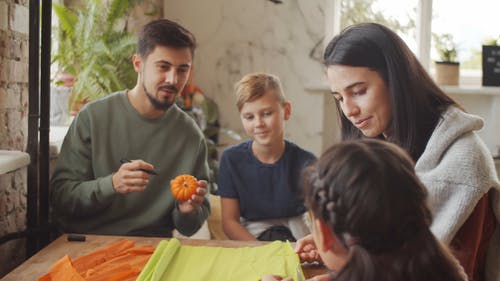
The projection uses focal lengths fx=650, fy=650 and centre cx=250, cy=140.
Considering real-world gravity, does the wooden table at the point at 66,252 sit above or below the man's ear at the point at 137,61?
below

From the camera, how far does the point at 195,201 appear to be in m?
2.07

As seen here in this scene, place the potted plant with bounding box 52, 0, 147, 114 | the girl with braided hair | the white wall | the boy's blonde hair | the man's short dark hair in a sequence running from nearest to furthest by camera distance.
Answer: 1. the girl with braided hair
2. the man's short dark hair
3. the boy's blonde hair
4. the potted plant with bounding box 52, 0, 147, 114
5. the white wall

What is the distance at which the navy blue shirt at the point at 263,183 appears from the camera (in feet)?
7.92

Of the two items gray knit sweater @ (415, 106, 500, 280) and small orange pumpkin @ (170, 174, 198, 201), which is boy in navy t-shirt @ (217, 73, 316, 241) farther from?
gray knit sweater @ (415, 106, 500, 280)

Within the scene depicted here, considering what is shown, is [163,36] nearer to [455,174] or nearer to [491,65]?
[455,174]

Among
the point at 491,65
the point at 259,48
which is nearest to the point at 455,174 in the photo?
the point at 259,48

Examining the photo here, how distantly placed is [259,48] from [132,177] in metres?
2.45

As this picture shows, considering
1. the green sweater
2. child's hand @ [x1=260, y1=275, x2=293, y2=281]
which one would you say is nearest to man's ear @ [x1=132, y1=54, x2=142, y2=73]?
the green sweater

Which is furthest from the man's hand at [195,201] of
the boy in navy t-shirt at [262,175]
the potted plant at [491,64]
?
the potted plant at [491,64]

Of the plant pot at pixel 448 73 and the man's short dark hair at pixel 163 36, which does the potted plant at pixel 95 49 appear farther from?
the plant pot at pixel 448 73

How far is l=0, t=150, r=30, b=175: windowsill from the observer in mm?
1778

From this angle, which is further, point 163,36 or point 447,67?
point 447,67

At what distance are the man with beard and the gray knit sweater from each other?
794 mm

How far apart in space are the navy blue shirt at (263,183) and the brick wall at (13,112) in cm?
74
